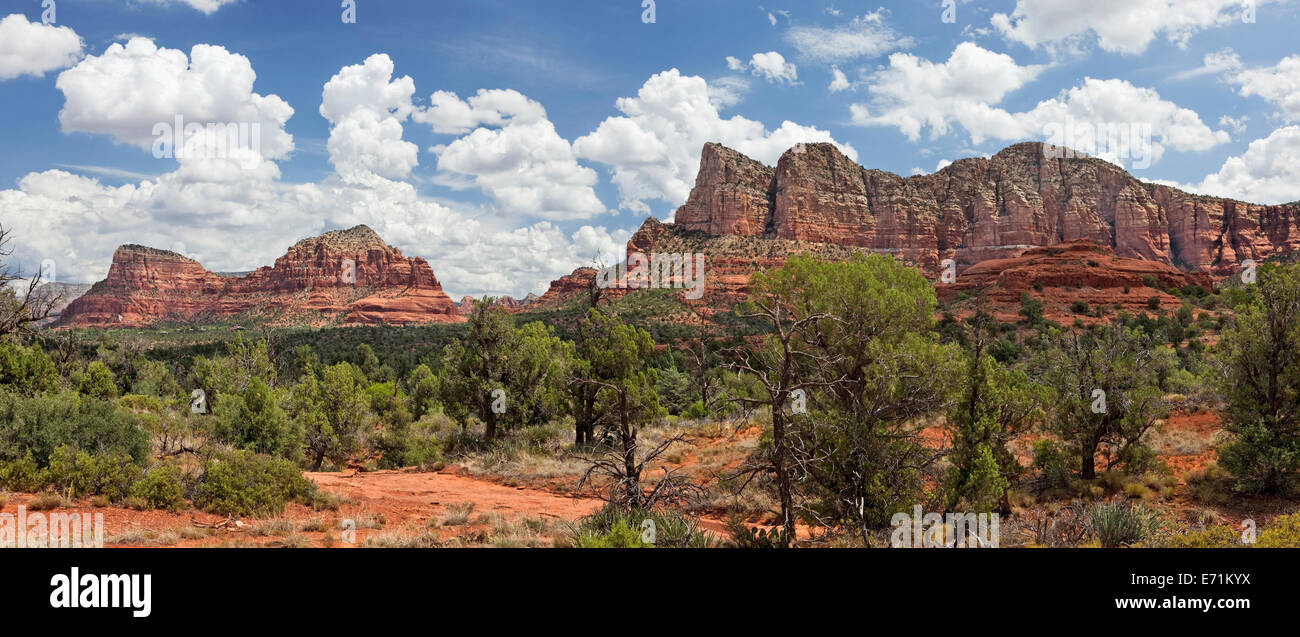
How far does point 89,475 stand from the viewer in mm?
10070

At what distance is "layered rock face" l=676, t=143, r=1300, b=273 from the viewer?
137m

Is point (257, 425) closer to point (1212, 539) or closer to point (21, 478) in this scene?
point (21, 478)

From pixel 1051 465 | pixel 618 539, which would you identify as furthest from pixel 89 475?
pixel 1051 465

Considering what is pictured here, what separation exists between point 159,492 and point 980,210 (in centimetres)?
17031

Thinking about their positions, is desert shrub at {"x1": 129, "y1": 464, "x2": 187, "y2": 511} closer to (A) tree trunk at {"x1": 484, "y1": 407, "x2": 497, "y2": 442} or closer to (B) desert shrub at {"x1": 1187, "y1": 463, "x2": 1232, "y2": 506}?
(A) tree trunk at {"x1": 484, "y1": 407, "x2": 497, "y2": 442}

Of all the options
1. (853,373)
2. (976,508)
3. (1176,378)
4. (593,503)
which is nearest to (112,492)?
(593,503)

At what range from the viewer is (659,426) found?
2659cm

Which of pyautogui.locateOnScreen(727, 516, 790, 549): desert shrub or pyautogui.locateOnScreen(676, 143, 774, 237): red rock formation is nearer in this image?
pyautogui.locateOnScreen(727, 516, 790, 549): desert shrub

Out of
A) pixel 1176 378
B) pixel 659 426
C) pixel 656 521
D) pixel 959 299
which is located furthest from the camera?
pixel 959 299

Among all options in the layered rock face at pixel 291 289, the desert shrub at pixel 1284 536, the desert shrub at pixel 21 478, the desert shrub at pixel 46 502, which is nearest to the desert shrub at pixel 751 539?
the desert shrub at pixel 1284 536

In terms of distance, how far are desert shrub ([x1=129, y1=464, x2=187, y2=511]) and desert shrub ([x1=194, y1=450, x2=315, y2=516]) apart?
0.32 metres

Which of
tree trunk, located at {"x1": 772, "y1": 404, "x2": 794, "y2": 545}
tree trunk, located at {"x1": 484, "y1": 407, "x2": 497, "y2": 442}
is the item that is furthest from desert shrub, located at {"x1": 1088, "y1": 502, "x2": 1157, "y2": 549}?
tree trunk, located at {"x1": 484, "y1": 407, "x2": 497, "y2": 442}
